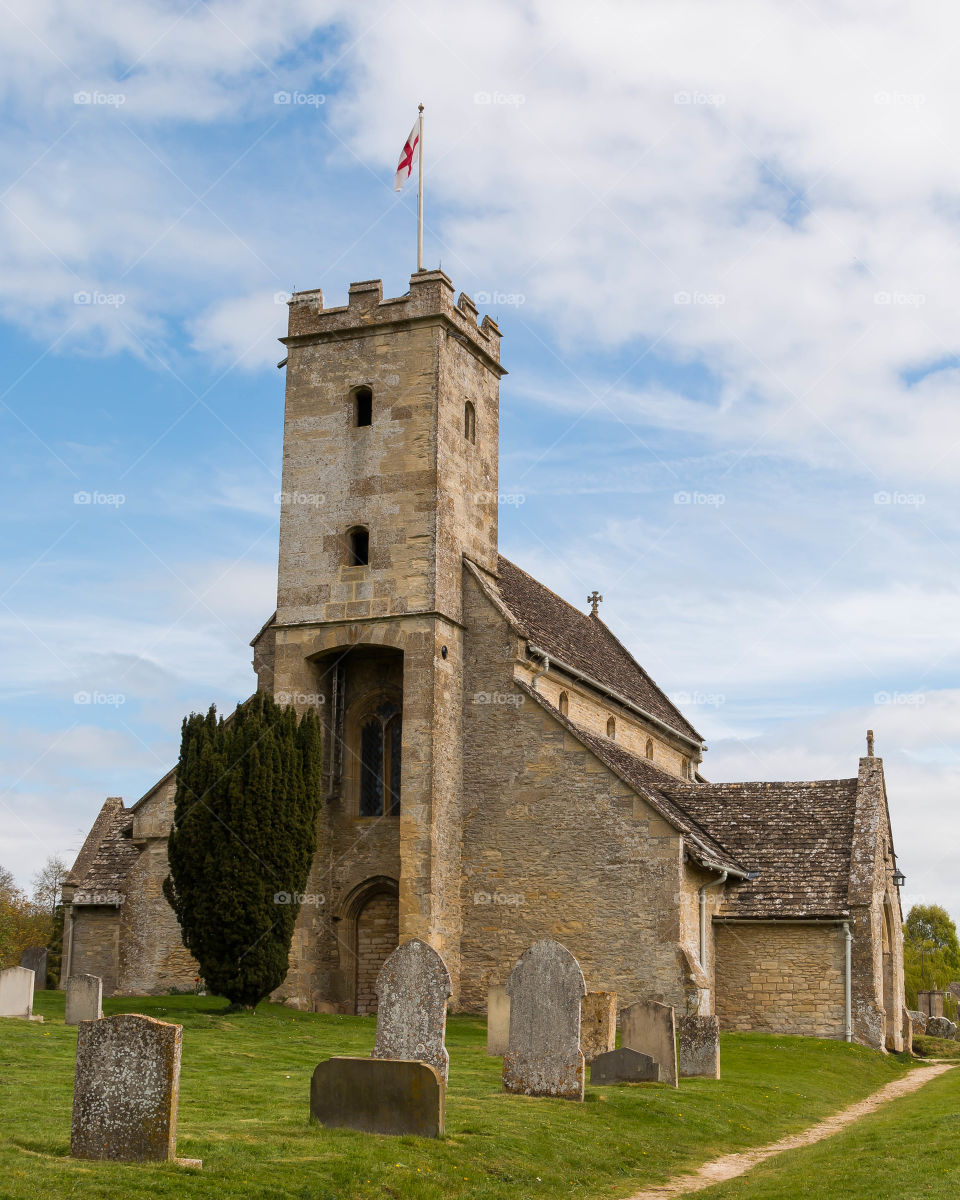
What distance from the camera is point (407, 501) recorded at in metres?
29.7

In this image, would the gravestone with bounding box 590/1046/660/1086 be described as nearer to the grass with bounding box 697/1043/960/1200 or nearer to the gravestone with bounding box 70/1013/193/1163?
the grass with bounding box 697/1043/960/1200

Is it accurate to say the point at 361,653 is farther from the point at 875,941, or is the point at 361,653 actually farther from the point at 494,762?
the point at 875,941

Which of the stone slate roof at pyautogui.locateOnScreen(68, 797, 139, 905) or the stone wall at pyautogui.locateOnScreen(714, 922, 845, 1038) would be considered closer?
the stone wall at pyautogui.locateOnScreen(714, 922, 845, 1038)

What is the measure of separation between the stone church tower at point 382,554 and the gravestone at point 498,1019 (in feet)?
22.9

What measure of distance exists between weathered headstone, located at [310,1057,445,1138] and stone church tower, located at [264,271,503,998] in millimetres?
15087

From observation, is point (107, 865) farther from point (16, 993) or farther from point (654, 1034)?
point (654, 1034)

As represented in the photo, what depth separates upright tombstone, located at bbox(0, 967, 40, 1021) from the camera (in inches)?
848

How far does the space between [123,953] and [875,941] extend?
17.3 metres

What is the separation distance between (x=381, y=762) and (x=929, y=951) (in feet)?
161

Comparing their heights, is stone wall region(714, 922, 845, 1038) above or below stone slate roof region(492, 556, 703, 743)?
below

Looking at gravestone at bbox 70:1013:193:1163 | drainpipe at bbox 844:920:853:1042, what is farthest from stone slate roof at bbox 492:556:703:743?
gravestone at bbox 70:1013:193:1163

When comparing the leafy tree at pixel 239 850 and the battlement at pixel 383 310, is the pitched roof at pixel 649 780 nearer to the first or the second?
the leafy tree at pixel 239 850

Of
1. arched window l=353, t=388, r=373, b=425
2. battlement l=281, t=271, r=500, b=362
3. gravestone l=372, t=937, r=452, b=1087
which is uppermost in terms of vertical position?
battlement l=281, t=271, r=500, b=362

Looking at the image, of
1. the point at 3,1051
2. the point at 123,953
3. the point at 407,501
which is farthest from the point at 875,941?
the point at 3,1051
